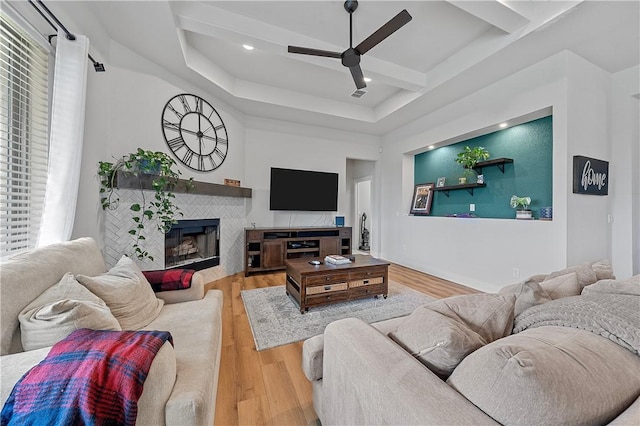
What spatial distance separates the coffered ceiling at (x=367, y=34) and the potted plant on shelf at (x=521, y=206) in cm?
157

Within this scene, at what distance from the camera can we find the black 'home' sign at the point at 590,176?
2676 mm

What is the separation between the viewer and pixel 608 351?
69 cm

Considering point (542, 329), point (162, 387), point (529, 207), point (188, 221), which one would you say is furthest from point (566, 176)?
point (188, 221)

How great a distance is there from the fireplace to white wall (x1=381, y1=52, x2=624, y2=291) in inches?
138

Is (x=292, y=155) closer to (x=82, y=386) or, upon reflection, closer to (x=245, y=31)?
(x=245, y=31)

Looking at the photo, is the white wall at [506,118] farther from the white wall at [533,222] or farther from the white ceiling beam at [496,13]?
the white ceiling beam at [496,13]

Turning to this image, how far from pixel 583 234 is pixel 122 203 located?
4975 mm

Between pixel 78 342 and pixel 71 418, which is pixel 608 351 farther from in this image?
pixel 78 342

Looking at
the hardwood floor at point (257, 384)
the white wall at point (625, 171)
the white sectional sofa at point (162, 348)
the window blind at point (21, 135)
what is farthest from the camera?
the white wall at point (625, 171)

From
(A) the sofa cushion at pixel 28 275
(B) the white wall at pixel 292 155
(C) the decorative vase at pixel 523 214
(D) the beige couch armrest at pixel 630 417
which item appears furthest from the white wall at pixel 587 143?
(A) the sofa cushion at pixel 28 275

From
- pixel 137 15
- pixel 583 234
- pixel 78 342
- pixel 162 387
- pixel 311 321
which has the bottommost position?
pixel 311 321

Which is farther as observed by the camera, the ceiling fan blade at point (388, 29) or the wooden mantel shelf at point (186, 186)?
the wooden mantel shelf at point (186, 186)

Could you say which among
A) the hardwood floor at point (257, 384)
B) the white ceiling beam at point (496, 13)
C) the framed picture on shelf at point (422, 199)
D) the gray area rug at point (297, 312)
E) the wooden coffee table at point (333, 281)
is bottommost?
the hardwood floor at point (257, 384)

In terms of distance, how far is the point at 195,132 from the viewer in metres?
3.43
